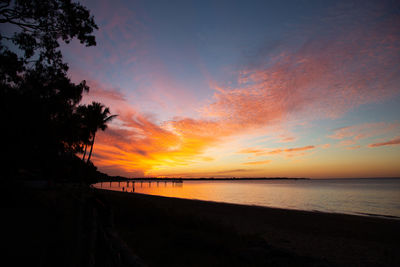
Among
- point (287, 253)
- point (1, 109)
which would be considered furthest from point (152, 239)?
point (1, 109)

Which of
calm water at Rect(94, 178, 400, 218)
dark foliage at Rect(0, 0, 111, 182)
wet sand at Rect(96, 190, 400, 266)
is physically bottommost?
calm water at Rect(94, 178, 400, 218)

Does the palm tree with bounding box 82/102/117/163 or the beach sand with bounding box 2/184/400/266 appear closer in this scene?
the beach sand with bounding box 2/184/400/266

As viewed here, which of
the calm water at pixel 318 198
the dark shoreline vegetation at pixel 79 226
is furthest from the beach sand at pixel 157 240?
the calm water at pixel 318 198

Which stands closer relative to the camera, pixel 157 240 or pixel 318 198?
pixel 157 240

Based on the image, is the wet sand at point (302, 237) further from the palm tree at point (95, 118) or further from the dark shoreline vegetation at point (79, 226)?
the palm tree at point (95, 118)

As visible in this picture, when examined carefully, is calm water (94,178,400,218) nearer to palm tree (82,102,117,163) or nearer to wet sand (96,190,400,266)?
wet sand (96,190,400,266)

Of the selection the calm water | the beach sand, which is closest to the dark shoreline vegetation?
the beach sand

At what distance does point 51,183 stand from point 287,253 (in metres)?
29.6

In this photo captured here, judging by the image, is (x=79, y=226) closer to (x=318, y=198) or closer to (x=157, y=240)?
(x=157, y=240)

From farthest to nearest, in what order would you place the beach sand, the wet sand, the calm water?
the calm water
the wet sand
the beach sand

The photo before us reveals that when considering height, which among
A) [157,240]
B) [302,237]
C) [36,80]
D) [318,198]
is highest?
[36,80]

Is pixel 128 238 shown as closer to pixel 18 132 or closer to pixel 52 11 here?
pixel 18 132

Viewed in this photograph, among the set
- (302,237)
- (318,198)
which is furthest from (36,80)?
(318,198)

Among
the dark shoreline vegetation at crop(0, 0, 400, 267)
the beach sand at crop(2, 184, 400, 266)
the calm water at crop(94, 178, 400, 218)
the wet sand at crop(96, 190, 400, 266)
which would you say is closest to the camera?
the beach sand at crop(2, 184, 400, 266)
